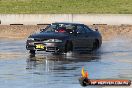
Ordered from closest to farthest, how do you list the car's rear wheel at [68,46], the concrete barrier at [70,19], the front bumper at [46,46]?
the front bumper at [46,46] → the car's rear wheel at [68,46] → the concrete barrier at [70,19]

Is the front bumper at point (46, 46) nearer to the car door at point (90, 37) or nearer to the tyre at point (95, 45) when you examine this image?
the car door at point (90, 37)

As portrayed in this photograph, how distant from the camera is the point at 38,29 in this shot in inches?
1795

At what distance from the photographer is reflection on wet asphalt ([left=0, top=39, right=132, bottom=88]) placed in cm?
1812

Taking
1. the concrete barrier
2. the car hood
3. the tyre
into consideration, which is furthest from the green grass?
the car hood

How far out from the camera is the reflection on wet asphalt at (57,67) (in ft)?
59.5

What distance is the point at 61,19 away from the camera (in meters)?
47.6

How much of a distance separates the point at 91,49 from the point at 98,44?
668 mm

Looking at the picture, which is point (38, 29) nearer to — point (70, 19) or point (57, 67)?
point (70, 19)

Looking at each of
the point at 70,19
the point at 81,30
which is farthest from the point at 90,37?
the point at 70,19

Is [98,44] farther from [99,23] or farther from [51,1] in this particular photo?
[51,1]

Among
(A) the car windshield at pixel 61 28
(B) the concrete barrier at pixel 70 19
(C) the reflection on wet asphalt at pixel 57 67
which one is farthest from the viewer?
(B) the concrete barrier at pixel 70 19

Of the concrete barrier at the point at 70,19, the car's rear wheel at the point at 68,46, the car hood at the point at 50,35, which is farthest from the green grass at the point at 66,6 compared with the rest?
the car hood at the point at 50,35

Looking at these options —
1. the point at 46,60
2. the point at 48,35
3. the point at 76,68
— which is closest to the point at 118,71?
the point at 76,68

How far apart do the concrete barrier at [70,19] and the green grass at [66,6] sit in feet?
23.4
